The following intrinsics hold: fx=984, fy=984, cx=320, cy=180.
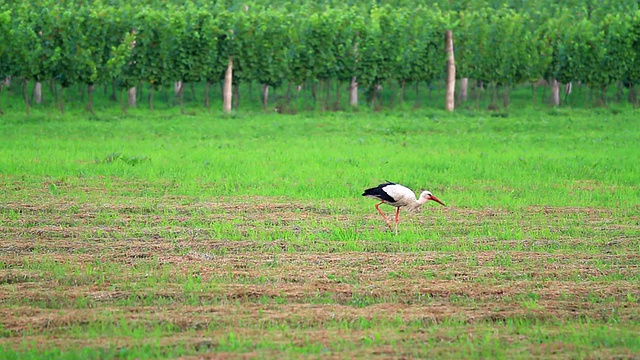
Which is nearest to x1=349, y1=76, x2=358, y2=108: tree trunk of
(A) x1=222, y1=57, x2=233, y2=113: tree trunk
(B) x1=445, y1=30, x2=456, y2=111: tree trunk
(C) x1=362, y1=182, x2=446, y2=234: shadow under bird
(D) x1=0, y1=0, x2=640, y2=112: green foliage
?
(D) x1=0, y1=0, x2=640, y2=112: green foliage

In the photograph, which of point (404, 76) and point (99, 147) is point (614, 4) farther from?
point (99, 147)

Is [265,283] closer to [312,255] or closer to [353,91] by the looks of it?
[312,255]

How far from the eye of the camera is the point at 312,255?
34.8 ft

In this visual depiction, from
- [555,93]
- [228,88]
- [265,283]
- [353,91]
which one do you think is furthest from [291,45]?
[265,283]

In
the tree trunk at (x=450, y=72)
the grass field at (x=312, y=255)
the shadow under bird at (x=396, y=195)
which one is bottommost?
the grass field at (x=312, y=255)

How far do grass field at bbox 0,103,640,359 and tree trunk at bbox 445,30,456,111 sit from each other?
55.1 feet

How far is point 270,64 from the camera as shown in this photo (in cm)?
3925

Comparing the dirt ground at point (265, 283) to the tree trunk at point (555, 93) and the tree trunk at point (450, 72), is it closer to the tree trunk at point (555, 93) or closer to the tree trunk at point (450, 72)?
the tree trunk at point (450, 72)

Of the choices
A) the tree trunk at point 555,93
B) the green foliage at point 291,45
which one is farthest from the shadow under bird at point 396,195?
the tree trunk at point 555,93

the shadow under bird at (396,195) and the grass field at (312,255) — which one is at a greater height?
the shadow under bird at (396,195)

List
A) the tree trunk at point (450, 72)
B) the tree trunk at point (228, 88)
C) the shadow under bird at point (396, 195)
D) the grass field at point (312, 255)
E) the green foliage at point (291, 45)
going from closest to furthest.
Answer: the grass field at point (312, 255) < the shadow under bird at point (396, 195) < the green foliage at point (291, 45) < the tree trunk at point (228, 88) < the tree trunk at point (450, 72)

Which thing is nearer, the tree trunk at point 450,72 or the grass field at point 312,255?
the grass field at point 312,255

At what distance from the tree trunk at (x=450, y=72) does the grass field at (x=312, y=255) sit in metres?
16.8

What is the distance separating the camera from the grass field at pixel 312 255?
24.4 ft
